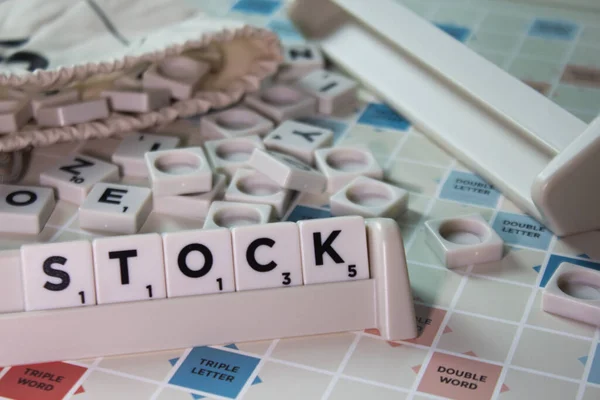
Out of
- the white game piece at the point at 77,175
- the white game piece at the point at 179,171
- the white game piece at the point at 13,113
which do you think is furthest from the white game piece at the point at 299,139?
the white game piece at the point at 13,113

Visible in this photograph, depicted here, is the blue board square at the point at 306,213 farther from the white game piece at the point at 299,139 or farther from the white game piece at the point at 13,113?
the white game piece at the point at 13,113

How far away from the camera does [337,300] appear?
867mm

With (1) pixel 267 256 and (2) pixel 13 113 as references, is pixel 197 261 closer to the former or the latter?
(1) pixel 267 256

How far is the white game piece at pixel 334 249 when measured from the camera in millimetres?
856

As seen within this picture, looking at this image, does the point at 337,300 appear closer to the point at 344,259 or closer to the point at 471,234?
the point at 344,259

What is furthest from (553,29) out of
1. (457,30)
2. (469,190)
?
(469,190)

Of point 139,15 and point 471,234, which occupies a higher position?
point 139,15

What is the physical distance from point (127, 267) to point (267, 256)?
0.14 metres

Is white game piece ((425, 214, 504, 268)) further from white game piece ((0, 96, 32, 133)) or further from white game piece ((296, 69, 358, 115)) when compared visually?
white game piece ((0, 96, 32, 133))

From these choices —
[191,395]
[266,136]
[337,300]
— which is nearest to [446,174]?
[266,136]

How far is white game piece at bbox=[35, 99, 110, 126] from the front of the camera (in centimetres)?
121

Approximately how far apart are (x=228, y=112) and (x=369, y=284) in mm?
527

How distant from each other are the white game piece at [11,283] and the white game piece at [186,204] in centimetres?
28

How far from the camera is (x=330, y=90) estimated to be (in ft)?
4.43
